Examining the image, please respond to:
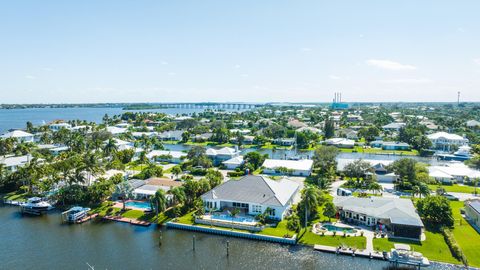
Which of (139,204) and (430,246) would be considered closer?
(430,246)

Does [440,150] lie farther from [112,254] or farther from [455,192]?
[112,254]

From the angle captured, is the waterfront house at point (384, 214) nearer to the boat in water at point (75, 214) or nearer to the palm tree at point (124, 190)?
the palm tree at point (124, 190)

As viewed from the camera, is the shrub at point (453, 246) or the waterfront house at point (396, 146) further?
the waterfront house at point (396, 146)

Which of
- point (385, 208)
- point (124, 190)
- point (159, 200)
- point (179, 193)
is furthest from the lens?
point (124, 190)

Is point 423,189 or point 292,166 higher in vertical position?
point 423,189

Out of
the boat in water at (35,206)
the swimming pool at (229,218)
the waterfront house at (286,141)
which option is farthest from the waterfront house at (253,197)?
the waterfront house at (286,141)

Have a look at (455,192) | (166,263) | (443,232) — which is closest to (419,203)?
(443,232)

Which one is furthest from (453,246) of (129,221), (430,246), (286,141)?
(286,141)

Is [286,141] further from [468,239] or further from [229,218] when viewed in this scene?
[468,239]

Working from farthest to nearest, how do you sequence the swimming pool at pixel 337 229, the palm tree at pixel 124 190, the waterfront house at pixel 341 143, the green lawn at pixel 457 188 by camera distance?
the waterfront house at pixel 341 143, the green lawn at pixel 457 188, the palm tree at pixel 124 190, the swimming pool at pixel 337 229
